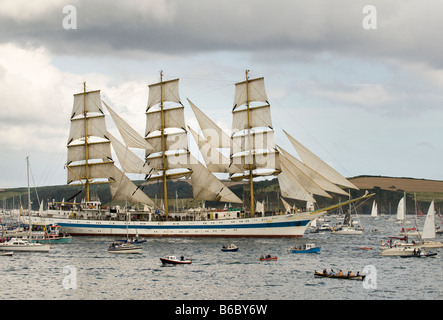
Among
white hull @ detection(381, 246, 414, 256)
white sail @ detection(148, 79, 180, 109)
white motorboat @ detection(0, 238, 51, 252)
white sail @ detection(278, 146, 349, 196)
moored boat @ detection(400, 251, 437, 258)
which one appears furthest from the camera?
white sail @ detection(148, 79, 180, 109)

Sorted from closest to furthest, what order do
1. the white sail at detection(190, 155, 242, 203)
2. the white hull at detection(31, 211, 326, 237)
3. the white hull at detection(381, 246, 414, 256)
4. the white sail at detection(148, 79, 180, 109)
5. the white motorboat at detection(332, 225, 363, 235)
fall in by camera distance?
the white hull at detection(381, 246, 414, 256), the white hull at detection(31, 211, 326, 237), the white sail at detection(190, 155, 242, 203), the white sail at detection(148, 79, 180, 109), the white motorboat at detection(332, 225, 363, 235)

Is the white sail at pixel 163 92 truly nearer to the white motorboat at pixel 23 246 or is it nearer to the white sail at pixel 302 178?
the white sail at pixel 302 178

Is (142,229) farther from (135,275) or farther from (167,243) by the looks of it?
(135,275)

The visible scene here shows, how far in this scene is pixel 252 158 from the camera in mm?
111875

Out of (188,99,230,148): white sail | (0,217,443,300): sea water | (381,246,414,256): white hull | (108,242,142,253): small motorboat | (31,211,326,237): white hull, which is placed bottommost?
(0,217,443,300): sea water

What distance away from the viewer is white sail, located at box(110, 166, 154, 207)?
4496 inches

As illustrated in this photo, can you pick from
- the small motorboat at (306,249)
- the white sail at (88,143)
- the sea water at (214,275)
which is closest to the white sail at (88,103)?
the white sail at (88,143)

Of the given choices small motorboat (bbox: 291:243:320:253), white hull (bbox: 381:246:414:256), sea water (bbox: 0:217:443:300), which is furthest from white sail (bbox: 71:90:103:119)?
white hull (bbox: 381:246:414:256)

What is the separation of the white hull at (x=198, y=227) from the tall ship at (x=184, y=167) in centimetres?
17

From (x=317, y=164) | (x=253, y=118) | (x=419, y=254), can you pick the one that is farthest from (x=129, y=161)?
(x=419, y=254)

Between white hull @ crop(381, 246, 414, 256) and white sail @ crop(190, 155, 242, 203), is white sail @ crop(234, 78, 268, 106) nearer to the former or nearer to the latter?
white sail @ crop(190, 155, 242, 203)

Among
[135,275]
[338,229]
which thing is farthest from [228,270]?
[338,229]

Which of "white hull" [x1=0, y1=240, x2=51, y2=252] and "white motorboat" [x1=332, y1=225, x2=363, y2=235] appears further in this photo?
"white motorboat" [x1=332, y1=225, x2=363, y2=235]

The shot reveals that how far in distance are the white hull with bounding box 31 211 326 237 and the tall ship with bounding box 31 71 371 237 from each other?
0.57 feet
